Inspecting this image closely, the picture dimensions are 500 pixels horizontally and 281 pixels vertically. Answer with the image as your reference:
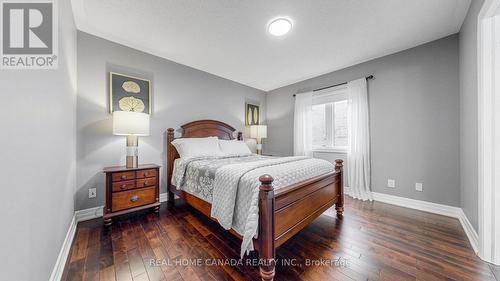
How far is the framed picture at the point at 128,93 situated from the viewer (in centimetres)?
255

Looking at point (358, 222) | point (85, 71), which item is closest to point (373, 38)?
point (358, 222)

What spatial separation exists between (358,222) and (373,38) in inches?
98.3

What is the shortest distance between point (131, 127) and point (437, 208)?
4308 mm

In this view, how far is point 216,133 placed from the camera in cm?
371

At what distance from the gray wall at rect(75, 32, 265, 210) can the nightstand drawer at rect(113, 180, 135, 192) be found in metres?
0.49

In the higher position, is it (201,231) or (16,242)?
(16,242)

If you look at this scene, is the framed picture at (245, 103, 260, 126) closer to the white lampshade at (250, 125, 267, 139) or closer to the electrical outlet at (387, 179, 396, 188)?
the white lampshade at (250, 125, 267, 139)

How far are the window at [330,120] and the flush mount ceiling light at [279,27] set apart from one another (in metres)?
1.83

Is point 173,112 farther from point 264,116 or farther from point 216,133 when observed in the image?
point 264,116

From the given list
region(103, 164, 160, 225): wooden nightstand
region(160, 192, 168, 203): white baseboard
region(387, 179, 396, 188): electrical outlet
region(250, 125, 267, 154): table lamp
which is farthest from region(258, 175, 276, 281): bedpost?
region(250, 125, 267, 154): table lamp

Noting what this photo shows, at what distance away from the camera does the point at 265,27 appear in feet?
7.37

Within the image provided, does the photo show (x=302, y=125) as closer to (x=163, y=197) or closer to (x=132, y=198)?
(x=163, y=197)

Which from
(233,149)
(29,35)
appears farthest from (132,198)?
(29,35)

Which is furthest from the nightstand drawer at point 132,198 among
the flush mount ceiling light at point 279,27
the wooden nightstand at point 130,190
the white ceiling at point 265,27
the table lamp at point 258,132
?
the flush mount ceiling light at point 279,27
